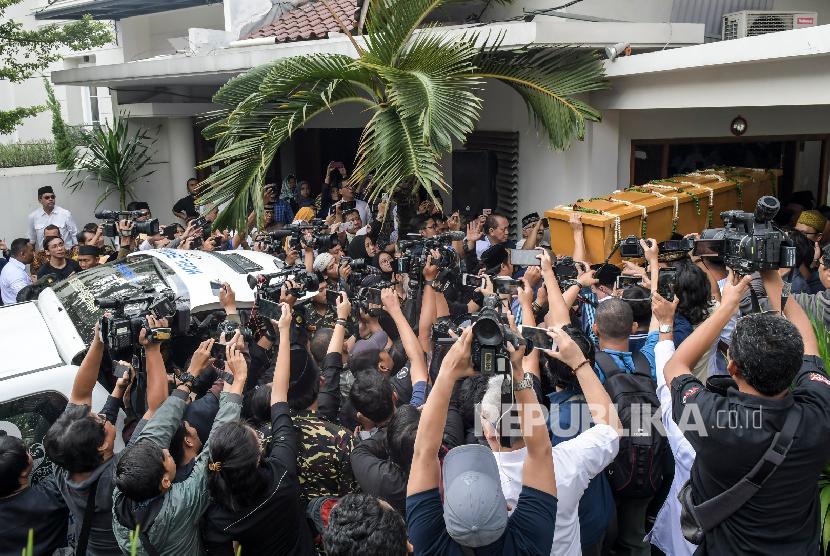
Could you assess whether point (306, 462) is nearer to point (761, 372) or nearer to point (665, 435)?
point (665, 435)

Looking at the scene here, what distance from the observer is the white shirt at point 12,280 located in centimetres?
837

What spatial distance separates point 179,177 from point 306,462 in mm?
11444

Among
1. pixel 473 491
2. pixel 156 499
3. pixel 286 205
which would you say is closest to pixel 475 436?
pixel 473 491

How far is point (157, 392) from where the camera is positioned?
157 inches

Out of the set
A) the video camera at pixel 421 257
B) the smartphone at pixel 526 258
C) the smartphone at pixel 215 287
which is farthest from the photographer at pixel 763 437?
the smartphone at pixel 215 287

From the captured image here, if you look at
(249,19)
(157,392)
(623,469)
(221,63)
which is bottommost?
(623,469)

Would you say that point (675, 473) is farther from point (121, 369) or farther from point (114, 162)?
point (114, 162)

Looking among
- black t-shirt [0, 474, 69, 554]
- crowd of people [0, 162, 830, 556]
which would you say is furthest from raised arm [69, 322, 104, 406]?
black t-shirt [0, 474, 69, 554]

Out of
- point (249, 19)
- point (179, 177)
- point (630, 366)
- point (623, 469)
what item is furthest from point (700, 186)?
point (179, 177)

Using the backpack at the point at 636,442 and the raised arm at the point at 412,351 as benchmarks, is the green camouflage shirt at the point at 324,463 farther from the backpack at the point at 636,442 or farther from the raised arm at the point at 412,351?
the backpack at the point at 636,442

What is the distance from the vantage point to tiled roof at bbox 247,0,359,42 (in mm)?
10492

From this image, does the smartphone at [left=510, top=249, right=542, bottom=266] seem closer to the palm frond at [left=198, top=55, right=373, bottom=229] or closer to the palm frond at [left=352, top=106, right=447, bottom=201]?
the palm frond at [left=352, top=106, right=447, bottom=201]

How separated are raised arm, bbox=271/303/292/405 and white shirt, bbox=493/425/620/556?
1.27 meters

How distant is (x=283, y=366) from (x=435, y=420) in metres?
1.44
